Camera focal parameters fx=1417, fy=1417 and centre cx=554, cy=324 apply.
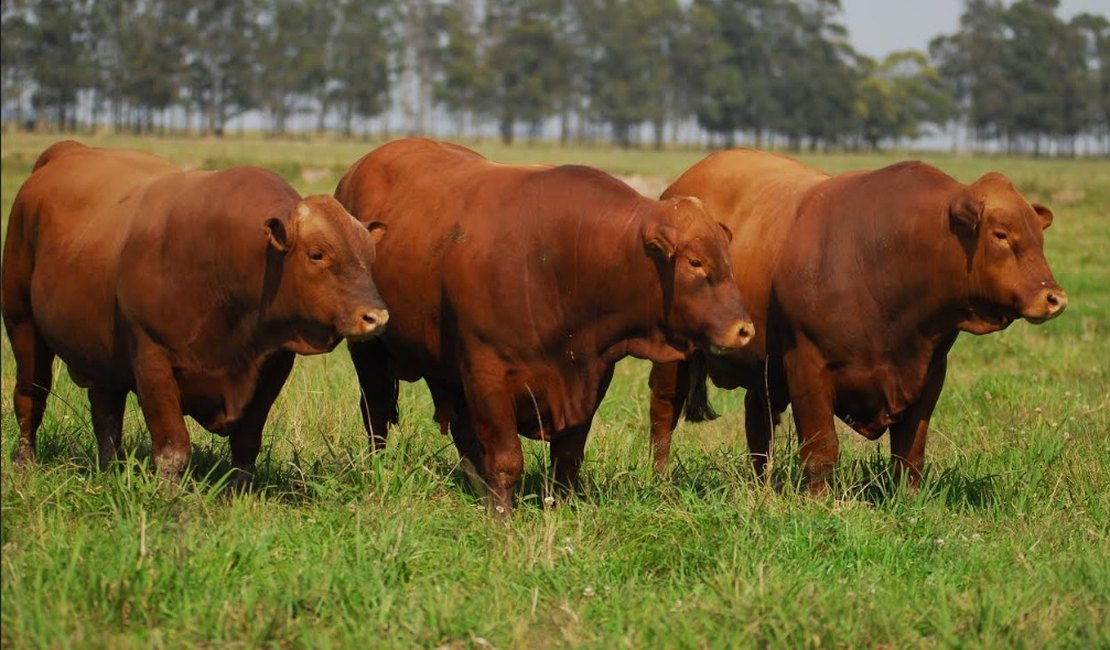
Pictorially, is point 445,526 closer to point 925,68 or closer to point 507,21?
point 507,21

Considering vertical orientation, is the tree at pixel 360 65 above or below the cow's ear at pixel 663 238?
above

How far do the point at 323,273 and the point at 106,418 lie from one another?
6.08 feet

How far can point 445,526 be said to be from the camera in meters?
5.79

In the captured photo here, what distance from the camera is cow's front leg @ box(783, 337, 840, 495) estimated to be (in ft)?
21.6

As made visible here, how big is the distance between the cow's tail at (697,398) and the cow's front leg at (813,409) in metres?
1.54

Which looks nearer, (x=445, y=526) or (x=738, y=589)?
(x=738, y=589)

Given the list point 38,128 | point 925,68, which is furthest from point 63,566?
point 925,68

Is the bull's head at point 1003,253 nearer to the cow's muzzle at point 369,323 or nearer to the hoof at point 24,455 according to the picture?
the cow's muzzle at point 369,323

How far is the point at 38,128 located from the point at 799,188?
239ft

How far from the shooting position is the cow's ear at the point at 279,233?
5.69 metres

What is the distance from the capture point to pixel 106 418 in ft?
22.8

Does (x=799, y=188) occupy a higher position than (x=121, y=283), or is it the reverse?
(x=799, y=188)

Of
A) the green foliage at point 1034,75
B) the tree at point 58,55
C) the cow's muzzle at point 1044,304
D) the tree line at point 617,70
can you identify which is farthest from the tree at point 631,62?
the cow's muzzle at point 1044,304

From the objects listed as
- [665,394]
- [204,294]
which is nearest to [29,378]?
[204,294]
